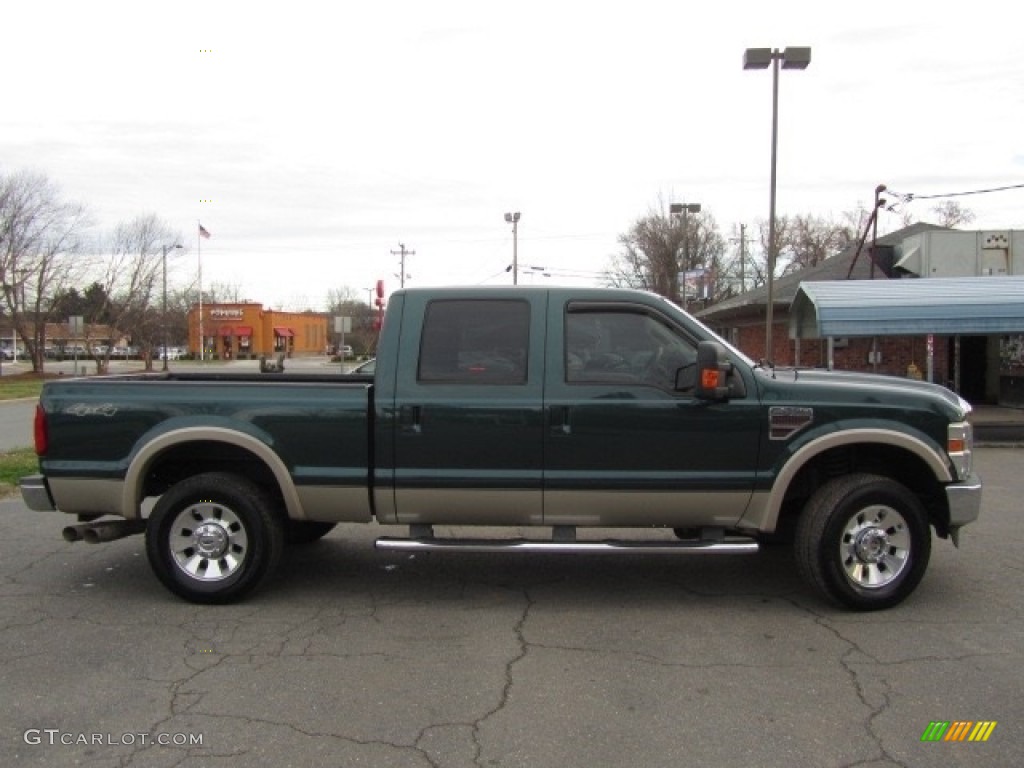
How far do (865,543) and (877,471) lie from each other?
1.84ft

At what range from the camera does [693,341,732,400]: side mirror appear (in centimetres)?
465

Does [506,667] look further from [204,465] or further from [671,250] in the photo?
[671,250]

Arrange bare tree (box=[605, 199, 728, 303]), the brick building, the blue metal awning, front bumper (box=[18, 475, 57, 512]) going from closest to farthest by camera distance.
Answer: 1. front bumper (box=[18, 475, 57, 512])
2. the blue metal awning
3. the brick building
4. bare tree (box=[605, 199, 728, 303])

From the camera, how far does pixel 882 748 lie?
337 centimetres

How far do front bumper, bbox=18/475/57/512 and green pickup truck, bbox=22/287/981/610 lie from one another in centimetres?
1

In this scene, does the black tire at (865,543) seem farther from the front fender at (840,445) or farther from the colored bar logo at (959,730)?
the colored bar logo at (959,730)

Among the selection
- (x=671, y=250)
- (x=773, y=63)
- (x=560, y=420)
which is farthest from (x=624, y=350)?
(x=671, y=250)

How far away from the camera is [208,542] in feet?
16.9

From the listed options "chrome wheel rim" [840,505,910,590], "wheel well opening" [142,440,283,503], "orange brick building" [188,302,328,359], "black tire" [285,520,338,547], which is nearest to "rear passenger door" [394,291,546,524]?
"wheel well opening" [142,440,283,503]

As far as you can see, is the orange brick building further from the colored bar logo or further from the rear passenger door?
the colored bar logo

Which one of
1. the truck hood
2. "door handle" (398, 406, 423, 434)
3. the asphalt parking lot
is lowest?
the asphalt parking lot

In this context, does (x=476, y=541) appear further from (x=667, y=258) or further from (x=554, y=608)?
(x=667, y=258)

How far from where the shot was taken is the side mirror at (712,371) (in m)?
4.65

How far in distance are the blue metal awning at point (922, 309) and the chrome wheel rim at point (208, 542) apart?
12.8 m
